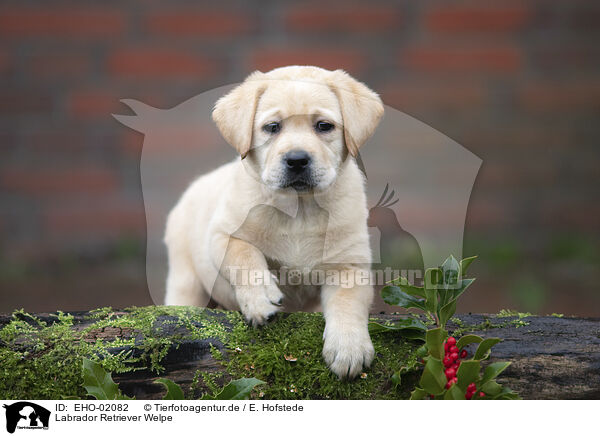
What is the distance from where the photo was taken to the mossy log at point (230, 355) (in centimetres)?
192

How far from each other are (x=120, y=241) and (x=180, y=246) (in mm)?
396

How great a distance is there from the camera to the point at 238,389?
177 centimetres

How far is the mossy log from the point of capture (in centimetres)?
192

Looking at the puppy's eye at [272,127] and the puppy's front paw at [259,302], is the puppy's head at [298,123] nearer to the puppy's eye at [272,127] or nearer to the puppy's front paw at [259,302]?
the puppy's eye at [272,127]

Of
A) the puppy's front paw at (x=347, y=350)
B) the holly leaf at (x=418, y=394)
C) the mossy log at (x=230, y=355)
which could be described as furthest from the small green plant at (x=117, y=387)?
the holly leaf at (x=418, y=394)

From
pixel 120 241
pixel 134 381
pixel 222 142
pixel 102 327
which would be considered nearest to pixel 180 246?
pixel 120 241

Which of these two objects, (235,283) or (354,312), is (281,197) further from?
(354,312)

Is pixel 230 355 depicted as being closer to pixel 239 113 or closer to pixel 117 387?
pixel 117 387

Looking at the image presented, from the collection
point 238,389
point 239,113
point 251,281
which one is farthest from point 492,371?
point 239,113

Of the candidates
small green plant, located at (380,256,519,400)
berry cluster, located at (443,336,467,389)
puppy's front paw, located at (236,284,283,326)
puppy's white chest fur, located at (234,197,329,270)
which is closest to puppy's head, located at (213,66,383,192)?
puppy's white chest fur, located at (234,197,329,270)

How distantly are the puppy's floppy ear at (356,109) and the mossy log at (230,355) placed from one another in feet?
2.07

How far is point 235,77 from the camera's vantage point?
2484 millimetres

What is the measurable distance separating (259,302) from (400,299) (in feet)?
1.43
